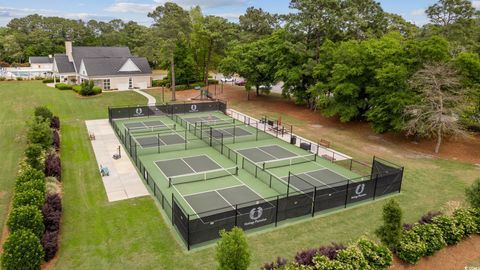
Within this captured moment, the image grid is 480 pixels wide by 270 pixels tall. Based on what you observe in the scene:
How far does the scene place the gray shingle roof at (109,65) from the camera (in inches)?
1962

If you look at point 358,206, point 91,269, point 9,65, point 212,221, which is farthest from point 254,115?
point 9,65

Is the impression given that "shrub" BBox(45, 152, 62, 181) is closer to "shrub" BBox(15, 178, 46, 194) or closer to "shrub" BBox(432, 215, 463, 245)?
"shrub" BBox(15, 178, 46, 194)

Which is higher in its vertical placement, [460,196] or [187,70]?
[187,70]

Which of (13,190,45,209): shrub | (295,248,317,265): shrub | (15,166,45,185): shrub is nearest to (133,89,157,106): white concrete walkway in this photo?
(15,166,45,185): shrub

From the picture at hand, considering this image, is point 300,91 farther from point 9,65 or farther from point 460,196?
point 9,65

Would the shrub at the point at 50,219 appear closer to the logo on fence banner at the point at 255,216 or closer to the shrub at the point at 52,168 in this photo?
the shrub at the point at 52,168

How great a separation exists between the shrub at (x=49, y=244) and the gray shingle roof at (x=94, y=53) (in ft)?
156

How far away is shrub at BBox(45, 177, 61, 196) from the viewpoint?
15.9 m

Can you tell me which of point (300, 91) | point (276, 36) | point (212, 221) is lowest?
point (212, 221)

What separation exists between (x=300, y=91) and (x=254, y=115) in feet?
20.0

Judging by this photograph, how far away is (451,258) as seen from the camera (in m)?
11.4

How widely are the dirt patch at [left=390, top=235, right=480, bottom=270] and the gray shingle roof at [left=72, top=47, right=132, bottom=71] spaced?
2133 inches

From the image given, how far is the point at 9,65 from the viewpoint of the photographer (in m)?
80.7

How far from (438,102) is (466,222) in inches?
550
